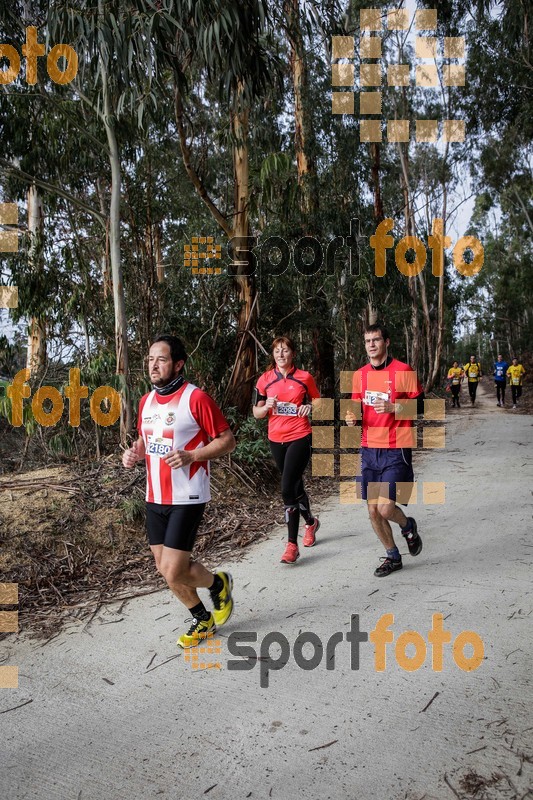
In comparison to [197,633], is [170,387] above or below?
above

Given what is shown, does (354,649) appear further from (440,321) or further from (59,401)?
(440,321)

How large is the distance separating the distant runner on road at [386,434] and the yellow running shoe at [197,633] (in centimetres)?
160

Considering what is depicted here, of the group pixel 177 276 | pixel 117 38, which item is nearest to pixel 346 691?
pixel 117 38

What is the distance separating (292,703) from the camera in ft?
10.8

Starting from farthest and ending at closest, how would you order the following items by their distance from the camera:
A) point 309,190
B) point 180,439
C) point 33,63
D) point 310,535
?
point 309,190 < point 33,63 < point 310,535 < point 180,439

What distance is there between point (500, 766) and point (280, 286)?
867 cm

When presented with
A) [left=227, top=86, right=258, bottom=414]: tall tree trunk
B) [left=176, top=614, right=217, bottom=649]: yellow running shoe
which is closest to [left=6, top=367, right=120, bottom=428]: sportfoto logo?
[left=227, top=86, right=258, bottom=414]: tall tree trunk

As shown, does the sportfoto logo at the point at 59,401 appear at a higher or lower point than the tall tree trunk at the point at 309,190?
lower

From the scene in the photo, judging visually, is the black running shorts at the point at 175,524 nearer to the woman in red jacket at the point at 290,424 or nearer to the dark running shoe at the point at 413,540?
the woman in red jacket at the point at 290,424

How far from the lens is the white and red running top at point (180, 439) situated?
3.92 meters

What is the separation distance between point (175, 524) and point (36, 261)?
22.4ft

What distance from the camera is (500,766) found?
8.84 feet

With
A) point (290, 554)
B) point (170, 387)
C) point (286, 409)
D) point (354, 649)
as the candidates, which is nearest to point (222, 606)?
point (354, 649)

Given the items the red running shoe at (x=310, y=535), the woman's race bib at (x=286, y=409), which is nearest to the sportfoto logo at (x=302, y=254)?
the woman's race bib at (x=286, y=409)
